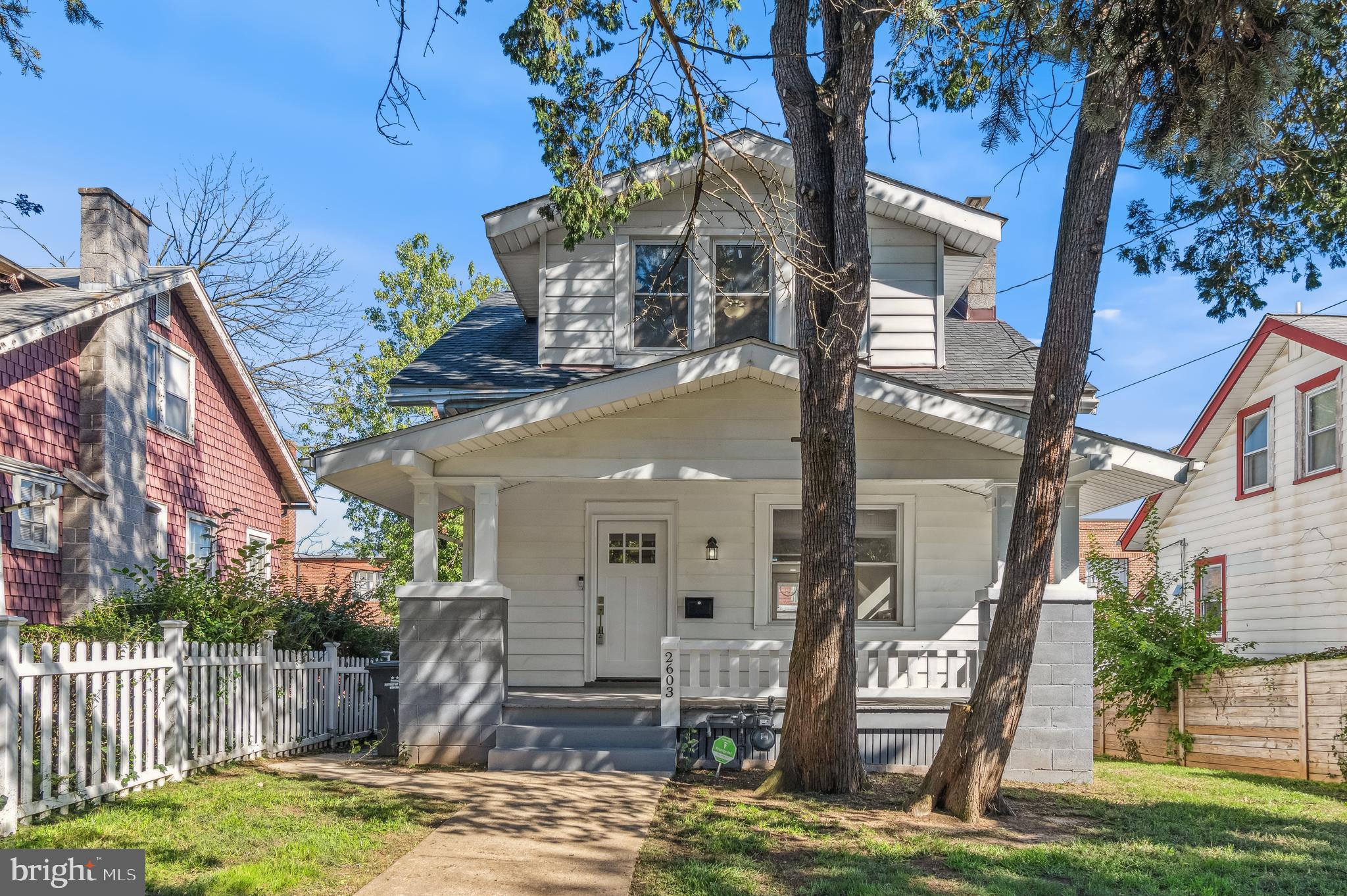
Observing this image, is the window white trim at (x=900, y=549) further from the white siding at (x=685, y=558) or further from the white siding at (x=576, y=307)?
the white siding at (x=576, y=307)

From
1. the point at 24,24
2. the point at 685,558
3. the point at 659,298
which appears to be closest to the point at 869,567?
the point at 685,558

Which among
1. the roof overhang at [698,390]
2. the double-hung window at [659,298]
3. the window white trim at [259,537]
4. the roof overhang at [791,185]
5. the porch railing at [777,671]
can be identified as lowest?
the porch railing at [777,671]

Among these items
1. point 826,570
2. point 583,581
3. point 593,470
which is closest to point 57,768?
point 593,470

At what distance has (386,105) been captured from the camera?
6.54 metres

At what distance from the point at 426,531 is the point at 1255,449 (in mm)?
12596

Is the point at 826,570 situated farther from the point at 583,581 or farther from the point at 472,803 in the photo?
the point at 583,581

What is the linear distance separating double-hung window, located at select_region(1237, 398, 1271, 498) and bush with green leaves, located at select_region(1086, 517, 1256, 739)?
10.0 feet

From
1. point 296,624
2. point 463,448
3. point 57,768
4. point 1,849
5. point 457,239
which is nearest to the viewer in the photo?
point 1,849

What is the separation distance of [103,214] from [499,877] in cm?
1107

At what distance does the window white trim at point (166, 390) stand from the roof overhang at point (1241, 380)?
13.1m

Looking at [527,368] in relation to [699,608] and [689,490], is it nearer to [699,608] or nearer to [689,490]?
[689,490]

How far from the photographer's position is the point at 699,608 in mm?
11172

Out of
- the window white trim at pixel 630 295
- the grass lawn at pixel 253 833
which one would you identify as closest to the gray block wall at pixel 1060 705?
the window white trim at pixel 630 295

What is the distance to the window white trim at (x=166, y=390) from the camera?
14047mm
